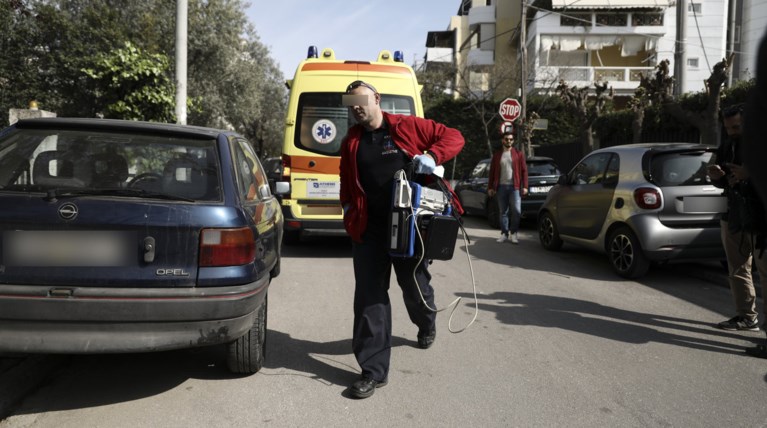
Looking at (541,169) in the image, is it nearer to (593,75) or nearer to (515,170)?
(515,170)

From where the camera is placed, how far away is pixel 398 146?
3.74 meters

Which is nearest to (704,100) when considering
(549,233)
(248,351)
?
(549,233)

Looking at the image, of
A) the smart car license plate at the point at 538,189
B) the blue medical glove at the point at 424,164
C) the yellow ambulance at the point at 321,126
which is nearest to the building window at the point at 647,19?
the smart car license plate at the point at 538,189

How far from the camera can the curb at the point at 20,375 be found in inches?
136

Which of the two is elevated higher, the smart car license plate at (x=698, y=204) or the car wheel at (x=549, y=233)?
the smart car license plate at (x=698, y=204)

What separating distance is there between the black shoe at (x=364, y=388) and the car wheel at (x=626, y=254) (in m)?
4.54

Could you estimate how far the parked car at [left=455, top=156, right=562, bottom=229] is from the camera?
12422 millimetres

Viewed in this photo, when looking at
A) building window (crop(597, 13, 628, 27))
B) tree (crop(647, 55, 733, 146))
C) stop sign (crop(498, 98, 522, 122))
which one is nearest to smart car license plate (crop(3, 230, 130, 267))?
tree (crop(647, 55, 733, 146))

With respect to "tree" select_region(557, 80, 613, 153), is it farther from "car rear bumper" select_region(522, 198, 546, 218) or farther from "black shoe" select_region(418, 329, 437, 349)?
"black shoe" select_region(418, 329, 437, 349)

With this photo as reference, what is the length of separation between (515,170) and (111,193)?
7.75 metres

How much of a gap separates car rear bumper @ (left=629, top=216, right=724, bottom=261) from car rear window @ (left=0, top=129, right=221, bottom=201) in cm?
519

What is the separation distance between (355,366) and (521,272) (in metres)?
4.14

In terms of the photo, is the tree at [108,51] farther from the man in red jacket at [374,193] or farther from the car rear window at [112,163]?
the man in red jacket at [374,193]

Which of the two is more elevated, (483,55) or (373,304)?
(483,55)
